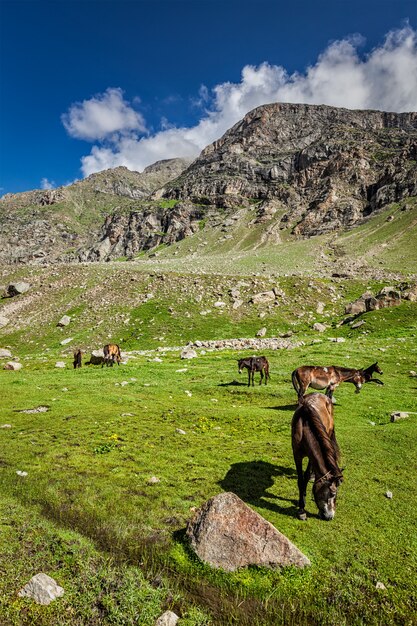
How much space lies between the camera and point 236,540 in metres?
7.24

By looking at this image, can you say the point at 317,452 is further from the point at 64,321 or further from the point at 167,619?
the point at 64,321

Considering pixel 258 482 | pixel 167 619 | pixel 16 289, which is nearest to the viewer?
pixel 167 619

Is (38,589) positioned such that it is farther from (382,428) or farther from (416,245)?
(416,245)

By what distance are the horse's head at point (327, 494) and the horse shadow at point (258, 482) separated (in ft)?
2.66

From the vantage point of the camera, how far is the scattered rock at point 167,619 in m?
5.88

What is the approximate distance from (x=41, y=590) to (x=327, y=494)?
657 centimetres

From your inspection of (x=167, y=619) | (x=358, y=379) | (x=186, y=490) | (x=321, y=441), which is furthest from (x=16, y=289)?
(x=167, y=619)

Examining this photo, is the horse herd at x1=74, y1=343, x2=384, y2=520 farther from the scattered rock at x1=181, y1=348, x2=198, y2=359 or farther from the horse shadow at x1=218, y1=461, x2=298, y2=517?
the scattered rock at x1=181, y1=348, x2=198, y2=359

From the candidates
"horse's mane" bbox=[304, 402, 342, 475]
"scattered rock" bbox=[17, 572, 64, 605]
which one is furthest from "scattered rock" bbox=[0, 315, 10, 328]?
"horse's mane" bbox=[304, 402, 342, 475]

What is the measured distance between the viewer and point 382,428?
15.2 metres

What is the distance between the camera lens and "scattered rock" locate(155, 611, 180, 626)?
5882mm

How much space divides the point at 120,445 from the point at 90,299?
50108mm

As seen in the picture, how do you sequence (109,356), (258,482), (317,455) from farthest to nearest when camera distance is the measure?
(109,356) < (258,482) < (317,455)

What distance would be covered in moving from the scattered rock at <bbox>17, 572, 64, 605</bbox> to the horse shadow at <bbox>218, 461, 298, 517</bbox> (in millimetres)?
4959
